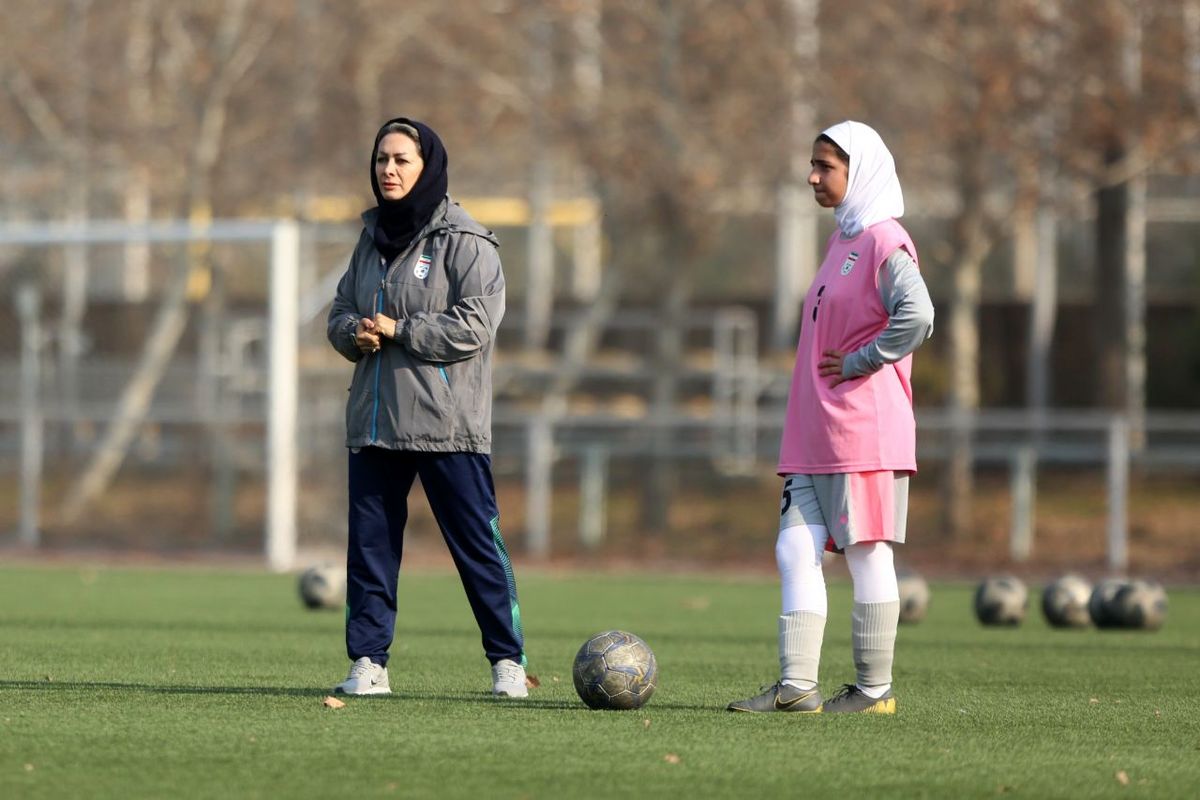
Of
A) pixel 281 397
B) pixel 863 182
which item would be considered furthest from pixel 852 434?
pixel 281 397

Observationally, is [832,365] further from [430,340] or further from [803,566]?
[430,340]

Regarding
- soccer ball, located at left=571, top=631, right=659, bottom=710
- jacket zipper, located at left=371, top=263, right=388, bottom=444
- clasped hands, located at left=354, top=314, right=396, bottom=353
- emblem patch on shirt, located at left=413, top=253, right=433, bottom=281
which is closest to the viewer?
soccer ball, located at left=571, top=631, right=659, bottom=710

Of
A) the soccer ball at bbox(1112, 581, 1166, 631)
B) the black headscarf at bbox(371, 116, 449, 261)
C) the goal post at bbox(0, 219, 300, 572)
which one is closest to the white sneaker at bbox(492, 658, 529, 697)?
the black headscarf at bbox(371, 116, 449, 261)

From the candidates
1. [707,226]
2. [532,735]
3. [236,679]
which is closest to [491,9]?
[707,226]

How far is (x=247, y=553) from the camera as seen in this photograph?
2103cm

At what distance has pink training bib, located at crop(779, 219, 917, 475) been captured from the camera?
745 centimetres

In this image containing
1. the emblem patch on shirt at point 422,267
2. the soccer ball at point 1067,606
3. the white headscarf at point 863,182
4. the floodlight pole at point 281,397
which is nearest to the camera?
the white headscarf at point 863,182

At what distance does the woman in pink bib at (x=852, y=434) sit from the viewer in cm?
742

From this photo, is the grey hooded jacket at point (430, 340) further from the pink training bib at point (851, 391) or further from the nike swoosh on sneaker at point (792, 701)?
the nike swoosh on sneaker at point (792, 701)

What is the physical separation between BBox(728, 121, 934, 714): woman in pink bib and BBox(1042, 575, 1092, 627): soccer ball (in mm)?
5717

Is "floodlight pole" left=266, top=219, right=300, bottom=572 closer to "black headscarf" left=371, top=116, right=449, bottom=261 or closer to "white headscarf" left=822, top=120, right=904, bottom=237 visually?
"black headscarf" left=371, top=116, right=449, bottom=261

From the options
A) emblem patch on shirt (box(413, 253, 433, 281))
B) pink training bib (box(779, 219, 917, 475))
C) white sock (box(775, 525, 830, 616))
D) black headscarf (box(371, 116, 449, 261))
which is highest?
black headscarf (box(371, 116, 449, 261))

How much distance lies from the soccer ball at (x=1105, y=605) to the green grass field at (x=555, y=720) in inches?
8.7

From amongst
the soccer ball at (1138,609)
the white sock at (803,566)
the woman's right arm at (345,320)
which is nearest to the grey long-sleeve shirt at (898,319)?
the white sock at (803,566)
